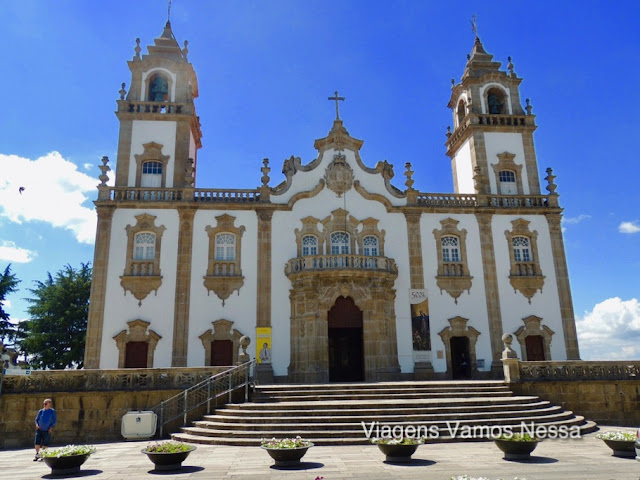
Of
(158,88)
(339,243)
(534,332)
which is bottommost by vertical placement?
(534,332)

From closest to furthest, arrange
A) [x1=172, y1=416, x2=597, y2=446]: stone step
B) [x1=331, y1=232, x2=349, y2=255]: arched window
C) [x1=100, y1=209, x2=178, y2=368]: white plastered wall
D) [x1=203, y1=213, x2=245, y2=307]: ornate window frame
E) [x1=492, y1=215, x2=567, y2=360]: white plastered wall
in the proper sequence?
[x1=172, y1=416, x2=597, y2=446]: stone step < [x1=100, y1=209, x2=178, y2=368]: white plastered wall < [x1=203, y1=213, x2=245, y2=307]: ornate window frame < [x1=492, y1=215, x2=567, y2=360]: white plastered wall < [x1=331, y1=232, x2=349, y2=255]: arched window

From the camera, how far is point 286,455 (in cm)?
1055

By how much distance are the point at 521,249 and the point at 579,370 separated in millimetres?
8131

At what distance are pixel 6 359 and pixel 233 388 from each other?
7.82 metres

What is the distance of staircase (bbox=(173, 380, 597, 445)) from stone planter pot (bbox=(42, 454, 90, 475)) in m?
4.21

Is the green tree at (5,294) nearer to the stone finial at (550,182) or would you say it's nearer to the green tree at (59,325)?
the green tree at (59,325)

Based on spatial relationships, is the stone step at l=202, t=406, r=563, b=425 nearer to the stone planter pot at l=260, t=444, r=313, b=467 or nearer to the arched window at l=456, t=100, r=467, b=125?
the stone planter pot at l=260, t=444, r=313, b=467

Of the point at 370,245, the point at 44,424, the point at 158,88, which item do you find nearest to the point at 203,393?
the point at 44,424

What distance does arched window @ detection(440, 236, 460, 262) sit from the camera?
25152mm

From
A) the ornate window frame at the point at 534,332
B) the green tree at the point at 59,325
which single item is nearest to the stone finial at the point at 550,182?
the ornate window frame at the point at 534,332

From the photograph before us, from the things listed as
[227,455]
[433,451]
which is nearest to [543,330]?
[433,451]

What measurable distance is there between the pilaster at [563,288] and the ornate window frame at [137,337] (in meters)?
20.0

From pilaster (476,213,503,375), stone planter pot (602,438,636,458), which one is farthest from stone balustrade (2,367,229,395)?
pilaster (476,213,503,375)

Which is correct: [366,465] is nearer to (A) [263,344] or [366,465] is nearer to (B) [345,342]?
(A) [263,344]
